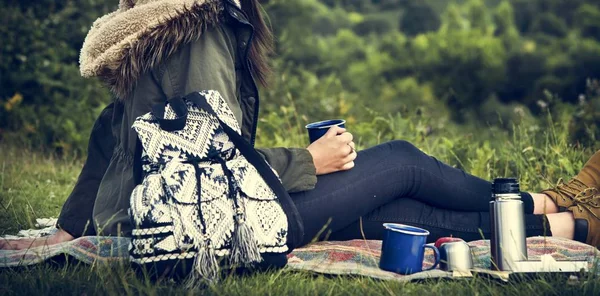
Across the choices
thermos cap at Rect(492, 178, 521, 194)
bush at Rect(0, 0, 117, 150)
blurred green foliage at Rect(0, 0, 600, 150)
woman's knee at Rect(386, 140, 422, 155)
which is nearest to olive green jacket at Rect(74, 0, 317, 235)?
Answer: woman's knee at Rect(386, 140, 422, 155)

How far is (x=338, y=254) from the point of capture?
3.10m

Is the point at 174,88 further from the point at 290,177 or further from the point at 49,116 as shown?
the point at 49,116

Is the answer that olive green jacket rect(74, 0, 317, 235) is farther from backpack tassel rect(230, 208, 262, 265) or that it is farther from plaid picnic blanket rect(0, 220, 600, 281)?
backpack tassel rect(230, 208, 262, 265)

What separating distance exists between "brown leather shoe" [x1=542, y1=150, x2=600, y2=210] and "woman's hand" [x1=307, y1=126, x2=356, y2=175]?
41.7 inches

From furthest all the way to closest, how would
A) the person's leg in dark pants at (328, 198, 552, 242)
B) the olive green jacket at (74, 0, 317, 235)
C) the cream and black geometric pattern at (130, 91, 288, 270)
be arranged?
the person's leg in dark pants at (328, 198, 552, 242) → the olive green jacket at (74, 0, 317, 235) → the cream and black geometric pattern at (130, 91, 288, 270)

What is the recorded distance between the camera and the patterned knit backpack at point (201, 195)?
2539mm

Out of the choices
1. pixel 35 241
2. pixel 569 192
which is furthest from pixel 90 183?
pixel 569 192

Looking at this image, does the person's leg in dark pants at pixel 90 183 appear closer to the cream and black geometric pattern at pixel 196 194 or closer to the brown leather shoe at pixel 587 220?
the cream and black geometric pattern at pixel 196 194

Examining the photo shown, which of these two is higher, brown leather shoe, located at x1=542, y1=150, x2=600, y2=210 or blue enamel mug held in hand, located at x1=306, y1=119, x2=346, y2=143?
blue enamel mug held in hand, located at x1=306, y1=119, x2=346, y2=143

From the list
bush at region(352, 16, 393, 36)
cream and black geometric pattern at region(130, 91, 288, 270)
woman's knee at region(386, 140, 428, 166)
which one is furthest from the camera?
bush at region(352, 16, 393, 36)

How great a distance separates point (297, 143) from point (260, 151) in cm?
297

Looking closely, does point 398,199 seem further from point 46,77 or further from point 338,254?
point 46,77

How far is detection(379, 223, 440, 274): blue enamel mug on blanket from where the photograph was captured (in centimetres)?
281

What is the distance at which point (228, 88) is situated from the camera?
108 inches
